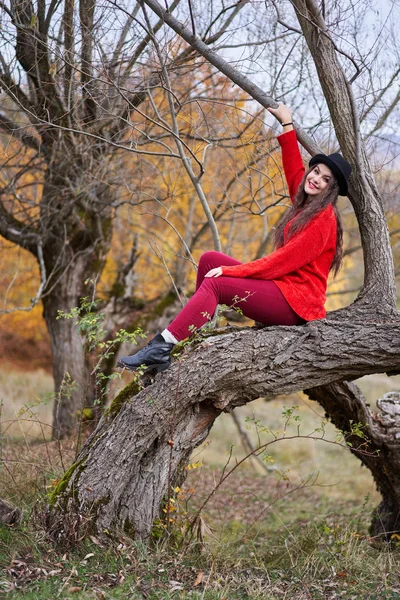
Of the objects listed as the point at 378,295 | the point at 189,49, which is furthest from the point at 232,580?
the point at 189,49

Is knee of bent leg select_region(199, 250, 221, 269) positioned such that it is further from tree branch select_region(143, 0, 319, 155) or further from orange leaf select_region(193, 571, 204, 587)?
orange leaf select_region(193, 571, 204, 587)

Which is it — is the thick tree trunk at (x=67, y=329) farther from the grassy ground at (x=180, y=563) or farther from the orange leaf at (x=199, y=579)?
the orange leaf at (x=199, y=579)

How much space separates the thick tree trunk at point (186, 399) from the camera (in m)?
4.20

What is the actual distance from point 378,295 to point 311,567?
2.10m

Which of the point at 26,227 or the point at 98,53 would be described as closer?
the point at 98,53

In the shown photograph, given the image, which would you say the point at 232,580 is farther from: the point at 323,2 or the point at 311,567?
the point at 323,2

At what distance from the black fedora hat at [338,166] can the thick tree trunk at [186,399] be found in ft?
3.38

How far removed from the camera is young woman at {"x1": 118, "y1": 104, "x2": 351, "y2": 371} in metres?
4.14

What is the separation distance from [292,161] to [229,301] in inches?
52.8

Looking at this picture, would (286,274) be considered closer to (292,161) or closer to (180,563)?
(292,161)

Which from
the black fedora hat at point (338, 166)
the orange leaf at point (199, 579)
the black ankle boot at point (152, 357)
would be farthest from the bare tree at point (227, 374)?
the orange leaf at point (199, 579)

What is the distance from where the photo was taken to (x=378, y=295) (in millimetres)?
4973

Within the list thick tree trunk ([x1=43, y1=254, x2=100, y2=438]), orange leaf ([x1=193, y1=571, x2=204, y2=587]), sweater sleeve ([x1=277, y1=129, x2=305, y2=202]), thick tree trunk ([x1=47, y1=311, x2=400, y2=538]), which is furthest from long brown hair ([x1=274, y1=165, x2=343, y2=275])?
thick tree trunk ([x1=43, y1=254, x2=100, y2=438])

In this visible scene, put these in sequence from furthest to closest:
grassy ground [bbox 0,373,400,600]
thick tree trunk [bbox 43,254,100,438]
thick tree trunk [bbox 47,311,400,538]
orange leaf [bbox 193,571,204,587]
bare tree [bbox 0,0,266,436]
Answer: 1. thick tree trunk [bbox 43,254,100,438]
2. bare tree [bbox 0,0,266,436]
3. thick tree trunk [bbox 47,311,400,538]
4. orange leaf [bbox 193,571,204,587]
5. grassy ground [bbox 0,373,400,600]
